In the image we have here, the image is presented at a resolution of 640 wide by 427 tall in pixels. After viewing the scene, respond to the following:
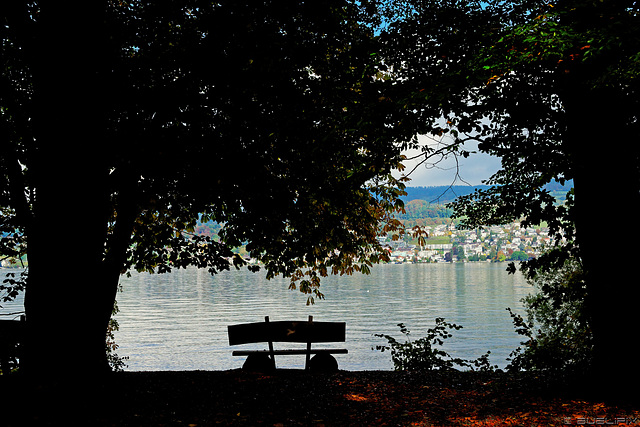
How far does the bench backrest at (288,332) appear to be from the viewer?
11.4 meters

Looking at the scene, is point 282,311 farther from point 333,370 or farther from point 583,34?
point 583,34

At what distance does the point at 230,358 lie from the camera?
33375 mm

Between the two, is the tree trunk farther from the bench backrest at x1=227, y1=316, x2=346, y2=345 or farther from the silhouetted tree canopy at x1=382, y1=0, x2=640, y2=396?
the silhouetted tree canopy at x1=382, y1=0, x2=640, y2=396

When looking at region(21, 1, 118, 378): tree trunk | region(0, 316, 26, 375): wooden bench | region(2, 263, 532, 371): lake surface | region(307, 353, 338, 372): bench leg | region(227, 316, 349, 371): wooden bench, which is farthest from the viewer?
region(2, 263, 532, 371): lake surface

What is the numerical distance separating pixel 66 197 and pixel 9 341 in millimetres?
3253

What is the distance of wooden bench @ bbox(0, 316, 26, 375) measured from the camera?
8.50m

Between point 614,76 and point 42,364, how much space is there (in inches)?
320

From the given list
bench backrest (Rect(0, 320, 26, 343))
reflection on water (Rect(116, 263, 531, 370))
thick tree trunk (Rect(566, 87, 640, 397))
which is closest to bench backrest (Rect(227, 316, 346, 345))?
bench backrest (Rect(0, 320, 26, 343))

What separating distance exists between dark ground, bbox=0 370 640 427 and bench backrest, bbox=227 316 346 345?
2.56 metres

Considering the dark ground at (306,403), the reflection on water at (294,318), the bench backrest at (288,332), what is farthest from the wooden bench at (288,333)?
the reflection on water at (294,318)

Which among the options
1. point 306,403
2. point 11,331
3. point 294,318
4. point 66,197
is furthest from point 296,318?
point 66,197

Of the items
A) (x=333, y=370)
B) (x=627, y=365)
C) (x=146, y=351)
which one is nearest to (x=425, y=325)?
(x=146, y=351)

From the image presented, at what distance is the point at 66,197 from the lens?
7.11 metres

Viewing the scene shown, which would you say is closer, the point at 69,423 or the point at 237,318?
the point at 69,423
